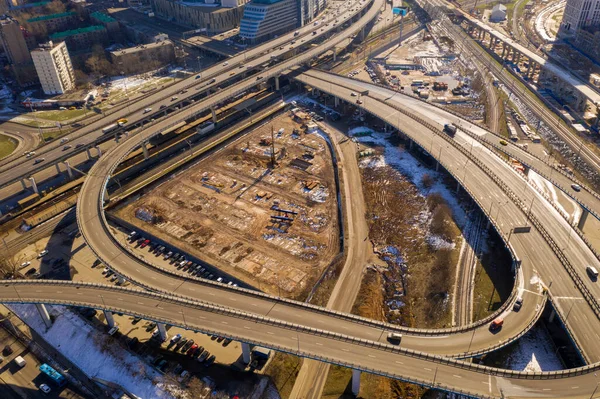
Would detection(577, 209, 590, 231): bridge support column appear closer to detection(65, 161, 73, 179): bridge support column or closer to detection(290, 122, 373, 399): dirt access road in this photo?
detection(290, 122, 373, 399): dirt access road

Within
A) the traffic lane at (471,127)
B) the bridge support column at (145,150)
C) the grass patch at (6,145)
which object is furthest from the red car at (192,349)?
the grass patch at (6,145)

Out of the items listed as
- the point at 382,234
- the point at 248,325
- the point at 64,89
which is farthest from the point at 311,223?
the point at 64,89

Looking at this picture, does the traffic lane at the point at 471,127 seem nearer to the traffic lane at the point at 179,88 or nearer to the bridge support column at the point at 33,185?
the traffic lane at the point at 179,88

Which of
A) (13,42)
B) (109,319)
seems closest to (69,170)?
(109,319)

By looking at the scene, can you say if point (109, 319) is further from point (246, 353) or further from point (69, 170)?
point (69, 170)

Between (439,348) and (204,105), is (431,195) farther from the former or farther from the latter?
(204,105)

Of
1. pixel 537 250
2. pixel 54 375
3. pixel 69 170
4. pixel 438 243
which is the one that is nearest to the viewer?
pixel 54 375

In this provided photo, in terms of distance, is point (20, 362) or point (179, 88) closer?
point (20, 362)
